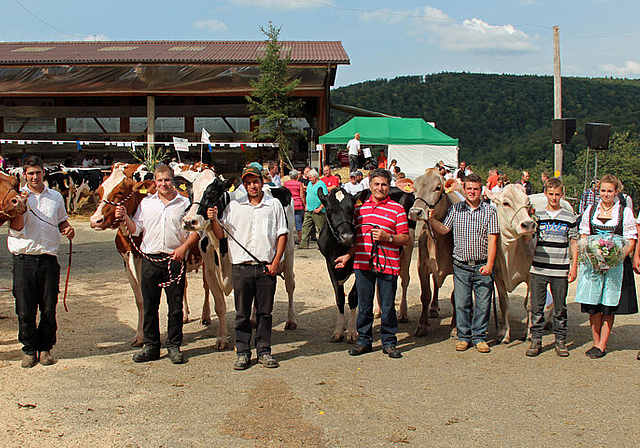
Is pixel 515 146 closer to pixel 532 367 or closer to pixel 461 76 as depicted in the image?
pixel 461 76

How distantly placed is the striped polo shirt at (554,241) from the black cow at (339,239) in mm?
2075

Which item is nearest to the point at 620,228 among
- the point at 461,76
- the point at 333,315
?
the point at 333,315

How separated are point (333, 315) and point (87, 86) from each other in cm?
2375

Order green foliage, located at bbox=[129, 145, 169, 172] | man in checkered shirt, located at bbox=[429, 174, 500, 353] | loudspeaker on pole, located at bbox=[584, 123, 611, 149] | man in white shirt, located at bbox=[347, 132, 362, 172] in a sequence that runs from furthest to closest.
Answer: green foliage, located at bbox=[129, 145, 169, 172]
man in white shirt, located at bbox=[347, 132, 362, 172]
loudspeaker on pole, located at bbox=[584, 123, 611, 149]
man in checkered shirt, located at bbox=[429, 174, 500, 353]

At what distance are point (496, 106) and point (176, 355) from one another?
65.7 metres

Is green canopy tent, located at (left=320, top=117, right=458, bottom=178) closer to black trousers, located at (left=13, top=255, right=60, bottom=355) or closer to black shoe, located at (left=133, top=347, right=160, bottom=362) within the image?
black shoe, located at (left=133, top=347, right=160, bottom=362)

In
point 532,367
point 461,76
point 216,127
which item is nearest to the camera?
point 532,367

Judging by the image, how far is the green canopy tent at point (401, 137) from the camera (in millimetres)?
19391

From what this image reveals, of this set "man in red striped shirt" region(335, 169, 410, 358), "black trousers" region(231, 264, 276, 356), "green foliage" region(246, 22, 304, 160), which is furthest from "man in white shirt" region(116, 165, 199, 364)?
"green foliage" region(246, 22, 304, 160)

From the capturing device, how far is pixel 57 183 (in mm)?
22000

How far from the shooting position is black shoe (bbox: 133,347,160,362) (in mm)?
6219

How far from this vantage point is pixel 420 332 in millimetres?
7422

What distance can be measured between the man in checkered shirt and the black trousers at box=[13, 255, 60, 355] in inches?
166

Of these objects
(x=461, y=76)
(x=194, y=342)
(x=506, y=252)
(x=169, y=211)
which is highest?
(x=461, y=76)
